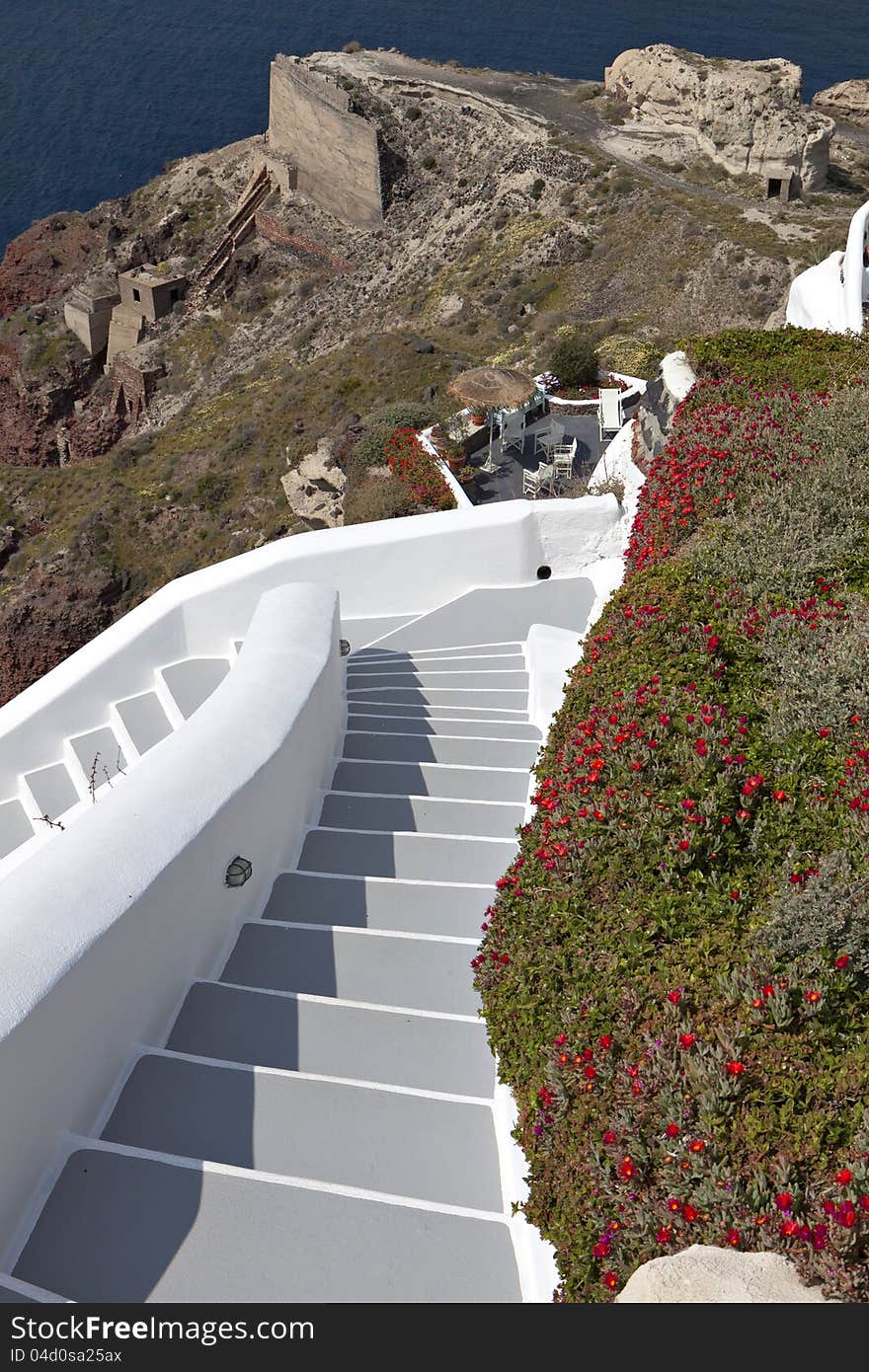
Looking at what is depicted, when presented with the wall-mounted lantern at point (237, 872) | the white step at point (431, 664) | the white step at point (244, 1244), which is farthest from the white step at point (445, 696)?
the white step at point (244, 1244)

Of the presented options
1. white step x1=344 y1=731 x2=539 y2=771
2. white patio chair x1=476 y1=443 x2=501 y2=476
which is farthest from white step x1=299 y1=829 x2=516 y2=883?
white patio chair x1=476 y1=443 x2=501 y2=476

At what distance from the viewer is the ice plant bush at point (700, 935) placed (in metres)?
3.01

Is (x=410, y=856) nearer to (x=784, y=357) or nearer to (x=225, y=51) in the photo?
(x=784, y=357)

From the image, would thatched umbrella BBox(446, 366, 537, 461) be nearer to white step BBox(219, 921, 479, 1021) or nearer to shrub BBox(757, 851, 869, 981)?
white step BBox(219, 921, 479, 1021)

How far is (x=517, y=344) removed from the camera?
98.9 feet

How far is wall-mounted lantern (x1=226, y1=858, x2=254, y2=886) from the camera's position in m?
4.88

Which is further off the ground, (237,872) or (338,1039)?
(237,872)

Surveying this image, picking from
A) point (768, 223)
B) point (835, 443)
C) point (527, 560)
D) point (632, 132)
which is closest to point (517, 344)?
point (768, 223)

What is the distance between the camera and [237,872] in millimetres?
4902

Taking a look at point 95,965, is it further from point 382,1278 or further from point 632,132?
point 632,132

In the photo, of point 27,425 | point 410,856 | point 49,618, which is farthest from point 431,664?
point 27,425

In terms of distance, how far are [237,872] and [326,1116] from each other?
1.36m

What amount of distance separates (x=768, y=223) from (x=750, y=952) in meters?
34.6

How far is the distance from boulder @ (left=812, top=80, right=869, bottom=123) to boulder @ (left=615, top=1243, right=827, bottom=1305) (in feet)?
183
